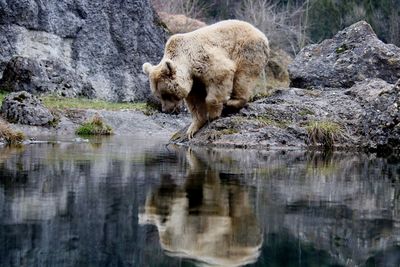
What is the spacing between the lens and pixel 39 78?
29.5m

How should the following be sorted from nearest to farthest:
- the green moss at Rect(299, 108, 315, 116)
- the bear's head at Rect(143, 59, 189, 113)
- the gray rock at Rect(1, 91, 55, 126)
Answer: the bear's head at Rect(143, 59, 189, 113), the green moss at Rect(299, 108, 315, 116), the gray rock at Rect(1, 91, 55, 126)

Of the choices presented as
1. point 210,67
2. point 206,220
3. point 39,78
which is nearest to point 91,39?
point 39,78

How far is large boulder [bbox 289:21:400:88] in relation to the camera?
18.5m

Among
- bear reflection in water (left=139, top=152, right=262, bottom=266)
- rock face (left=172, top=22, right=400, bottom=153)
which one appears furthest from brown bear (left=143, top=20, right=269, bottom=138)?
bear reflection in water (left=139, top=152, right=262, bottom=266)

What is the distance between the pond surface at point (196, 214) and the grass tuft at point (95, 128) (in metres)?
10.6

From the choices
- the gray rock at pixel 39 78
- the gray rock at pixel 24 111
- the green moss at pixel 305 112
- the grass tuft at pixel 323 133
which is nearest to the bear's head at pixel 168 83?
the grass tuft at pixel 323 133

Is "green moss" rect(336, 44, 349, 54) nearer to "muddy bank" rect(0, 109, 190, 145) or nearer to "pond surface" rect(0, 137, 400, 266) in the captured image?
"muddy bank" rect(0, 109, 190, 145)

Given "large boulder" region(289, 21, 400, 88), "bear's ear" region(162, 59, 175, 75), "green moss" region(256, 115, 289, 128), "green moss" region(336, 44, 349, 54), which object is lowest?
"green moss" region(256, 115, 289, 128)

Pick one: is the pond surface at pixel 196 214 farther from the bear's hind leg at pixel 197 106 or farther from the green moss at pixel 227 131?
the bear's hind leg at pixel 197 106

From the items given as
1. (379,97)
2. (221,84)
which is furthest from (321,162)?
(379,97)

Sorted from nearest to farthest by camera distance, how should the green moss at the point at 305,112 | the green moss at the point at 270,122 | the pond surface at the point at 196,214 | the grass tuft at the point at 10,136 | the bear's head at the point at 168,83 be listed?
the pond surface at the point at 196,214 < the bear's head at the point at 168,83 < the green moss at the point at 270,122 < the grass tuft at the point at 10,136 < the green moss at the point at 305,112

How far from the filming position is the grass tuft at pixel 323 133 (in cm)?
1525

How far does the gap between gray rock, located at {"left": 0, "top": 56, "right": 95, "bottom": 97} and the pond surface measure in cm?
1827

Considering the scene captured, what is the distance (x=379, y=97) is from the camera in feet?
49.8
